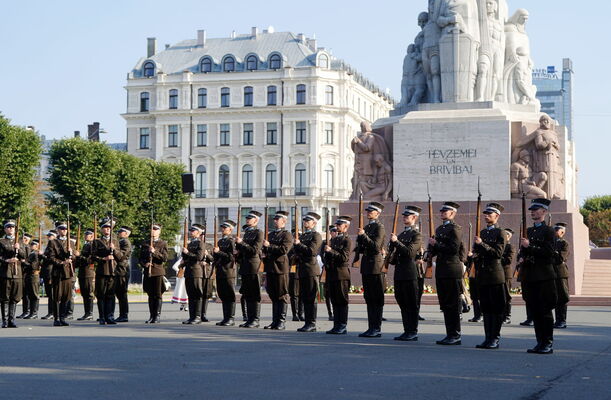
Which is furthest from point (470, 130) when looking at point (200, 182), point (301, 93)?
point (200, 182)

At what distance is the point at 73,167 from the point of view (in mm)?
51312

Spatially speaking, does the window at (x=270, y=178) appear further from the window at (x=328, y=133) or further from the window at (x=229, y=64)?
the window at (x=229, y=64)

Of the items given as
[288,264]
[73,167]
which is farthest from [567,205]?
[73,167]

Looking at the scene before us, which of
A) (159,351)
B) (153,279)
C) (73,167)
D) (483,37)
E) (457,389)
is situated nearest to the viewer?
(457,389)

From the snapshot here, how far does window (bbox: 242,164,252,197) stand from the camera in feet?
284

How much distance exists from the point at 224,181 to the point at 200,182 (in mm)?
2008

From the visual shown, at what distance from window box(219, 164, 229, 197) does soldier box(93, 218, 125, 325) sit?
220 feet

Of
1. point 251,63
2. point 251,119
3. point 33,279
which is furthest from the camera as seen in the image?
point 251,63

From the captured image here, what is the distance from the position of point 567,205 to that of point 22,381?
19.5 m

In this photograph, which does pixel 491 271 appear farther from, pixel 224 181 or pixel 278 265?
pixel 224 181

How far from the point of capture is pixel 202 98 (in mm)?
87250

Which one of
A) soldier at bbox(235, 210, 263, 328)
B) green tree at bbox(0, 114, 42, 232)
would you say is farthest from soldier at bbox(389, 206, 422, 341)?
green tree at bbox(0, 114, 42, 232)

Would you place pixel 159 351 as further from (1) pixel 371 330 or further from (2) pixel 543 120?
(2) pixel 543 120

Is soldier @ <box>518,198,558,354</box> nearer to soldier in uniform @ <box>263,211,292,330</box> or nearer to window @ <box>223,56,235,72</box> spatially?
soldier in uniform @ <box>263,211,292,330</box>
